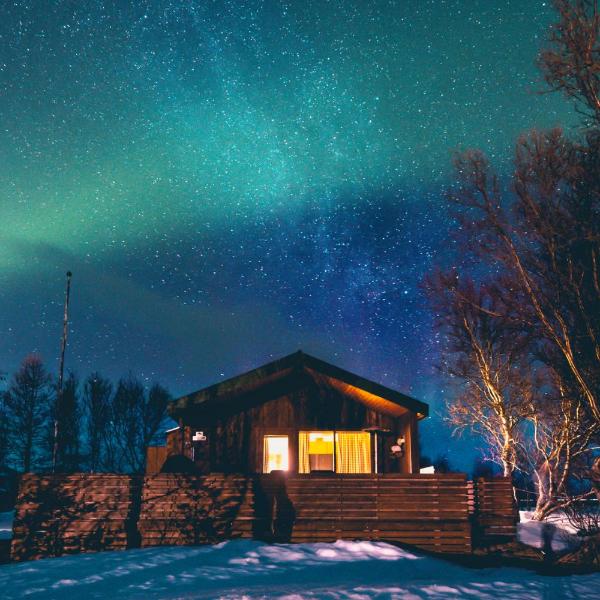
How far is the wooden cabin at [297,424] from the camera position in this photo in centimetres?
1770

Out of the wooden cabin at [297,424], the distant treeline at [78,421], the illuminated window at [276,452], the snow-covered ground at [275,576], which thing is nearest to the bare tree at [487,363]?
the wooden cabin at [297,424]

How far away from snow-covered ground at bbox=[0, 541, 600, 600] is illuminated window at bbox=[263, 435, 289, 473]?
289 inches

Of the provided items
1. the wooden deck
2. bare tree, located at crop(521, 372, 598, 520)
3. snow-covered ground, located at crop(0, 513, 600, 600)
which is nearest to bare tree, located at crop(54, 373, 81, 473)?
the wooden deck

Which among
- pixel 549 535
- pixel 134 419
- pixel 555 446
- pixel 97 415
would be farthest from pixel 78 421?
pixel 549 535

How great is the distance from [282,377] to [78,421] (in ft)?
86.2

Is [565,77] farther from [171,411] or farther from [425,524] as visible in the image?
[171,411]

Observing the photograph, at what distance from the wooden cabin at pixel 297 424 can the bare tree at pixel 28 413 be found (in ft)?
69.7

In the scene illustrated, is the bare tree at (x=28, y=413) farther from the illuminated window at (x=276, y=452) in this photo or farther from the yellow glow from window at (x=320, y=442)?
the yellow glow from window at (x=320, y=442)

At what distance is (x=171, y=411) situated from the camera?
17.3 m

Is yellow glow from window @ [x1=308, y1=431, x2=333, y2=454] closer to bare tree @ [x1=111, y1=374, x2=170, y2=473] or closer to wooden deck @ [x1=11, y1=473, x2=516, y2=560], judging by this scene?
wooden deck @ [x1=11, y1=473, x2=516, y2=560]

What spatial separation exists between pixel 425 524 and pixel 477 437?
11.1 meters

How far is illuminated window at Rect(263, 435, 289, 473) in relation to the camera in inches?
723

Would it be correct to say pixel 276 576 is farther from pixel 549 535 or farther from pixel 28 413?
pixel 28 413

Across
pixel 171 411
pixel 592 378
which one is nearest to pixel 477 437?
pixel 592 378
